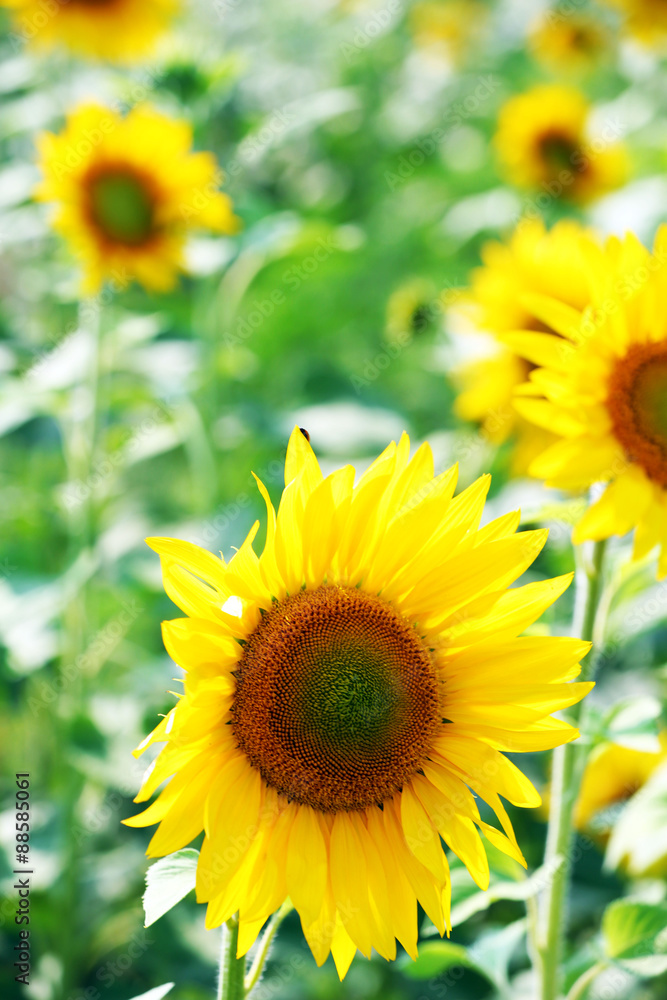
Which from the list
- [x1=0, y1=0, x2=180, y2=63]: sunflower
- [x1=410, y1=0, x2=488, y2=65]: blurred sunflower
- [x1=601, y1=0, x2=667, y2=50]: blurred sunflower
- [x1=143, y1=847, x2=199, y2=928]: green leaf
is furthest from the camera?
[x1=410, y1=0, x2=488, y2=65]: blurred sunflower

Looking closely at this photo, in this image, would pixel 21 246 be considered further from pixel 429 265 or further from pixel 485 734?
pixel 485 734

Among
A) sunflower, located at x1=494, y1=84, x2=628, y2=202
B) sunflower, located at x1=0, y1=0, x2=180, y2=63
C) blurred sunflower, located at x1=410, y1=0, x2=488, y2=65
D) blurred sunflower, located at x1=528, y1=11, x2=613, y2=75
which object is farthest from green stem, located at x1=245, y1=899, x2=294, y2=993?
blurred sunflower, located at x1=410, y1=0, x2=488, y2=65

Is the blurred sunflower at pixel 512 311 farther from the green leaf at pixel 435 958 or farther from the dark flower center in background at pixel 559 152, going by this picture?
the dark flower center in background at pixel 559 152

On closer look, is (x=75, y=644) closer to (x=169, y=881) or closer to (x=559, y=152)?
(x=169, y=881)

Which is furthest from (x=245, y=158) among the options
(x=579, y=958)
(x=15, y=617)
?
(x=579, y=958)

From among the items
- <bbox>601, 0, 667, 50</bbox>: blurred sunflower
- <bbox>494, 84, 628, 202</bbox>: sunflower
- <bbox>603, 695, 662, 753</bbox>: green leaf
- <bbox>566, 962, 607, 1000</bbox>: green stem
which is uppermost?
<bbox>601, 0, 667, 50</bbox>: blurred sunflower

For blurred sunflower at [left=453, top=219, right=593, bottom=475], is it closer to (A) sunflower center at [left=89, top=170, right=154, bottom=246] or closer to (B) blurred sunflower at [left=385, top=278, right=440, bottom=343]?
(B) blurred sunflower at [left=385, top=278, right=440, bottom=343]

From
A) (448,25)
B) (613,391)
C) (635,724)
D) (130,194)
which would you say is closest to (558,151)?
(448,25)
